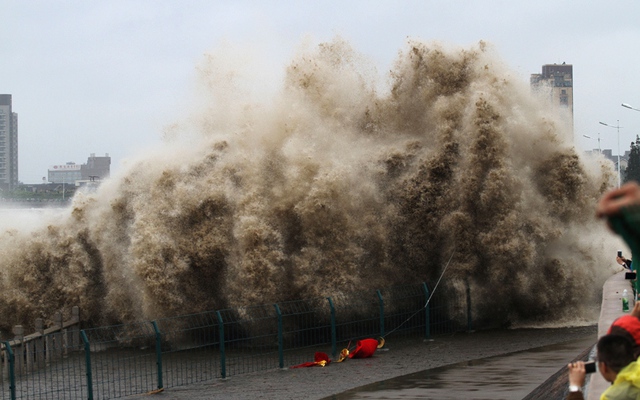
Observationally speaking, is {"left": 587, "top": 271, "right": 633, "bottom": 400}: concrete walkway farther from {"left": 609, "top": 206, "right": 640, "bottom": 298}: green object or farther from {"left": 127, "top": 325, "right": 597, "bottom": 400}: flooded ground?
{"left": 609, "top": 206, "right": 640, "bottom": 298}: green object

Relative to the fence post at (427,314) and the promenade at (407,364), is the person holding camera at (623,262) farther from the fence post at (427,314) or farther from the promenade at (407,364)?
the fence post at (427,314)

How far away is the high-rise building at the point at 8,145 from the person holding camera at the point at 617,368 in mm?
132810

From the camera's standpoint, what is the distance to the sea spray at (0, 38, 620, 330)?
21.5 metres

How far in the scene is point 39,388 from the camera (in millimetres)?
16094

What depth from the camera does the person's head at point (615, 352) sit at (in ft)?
15.3

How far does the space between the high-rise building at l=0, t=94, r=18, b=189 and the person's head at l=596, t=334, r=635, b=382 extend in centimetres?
13287

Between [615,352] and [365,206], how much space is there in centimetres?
1760

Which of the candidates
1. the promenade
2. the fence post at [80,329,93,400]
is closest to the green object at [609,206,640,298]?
the promenade

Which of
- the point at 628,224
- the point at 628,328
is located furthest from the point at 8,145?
the point at 628,224

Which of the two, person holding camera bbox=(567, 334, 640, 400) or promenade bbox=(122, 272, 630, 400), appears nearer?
person holding camera bbox=(567, 334, 640, 400)

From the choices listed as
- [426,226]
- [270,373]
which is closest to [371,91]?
[426,226]

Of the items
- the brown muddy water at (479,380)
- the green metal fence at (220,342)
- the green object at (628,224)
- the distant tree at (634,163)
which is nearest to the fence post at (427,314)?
the green metal fence at (220,342)

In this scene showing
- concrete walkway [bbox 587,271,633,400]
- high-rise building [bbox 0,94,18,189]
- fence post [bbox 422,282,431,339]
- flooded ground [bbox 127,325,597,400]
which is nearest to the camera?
concrete walkway [bbox 587,271,633,400]

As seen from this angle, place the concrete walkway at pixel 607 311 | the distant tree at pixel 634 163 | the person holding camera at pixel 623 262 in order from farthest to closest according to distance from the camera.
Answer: the distant tree at pixel 634 163, the person holding camera at pixel 623 262, the concrete walkway at pixel 607 311
